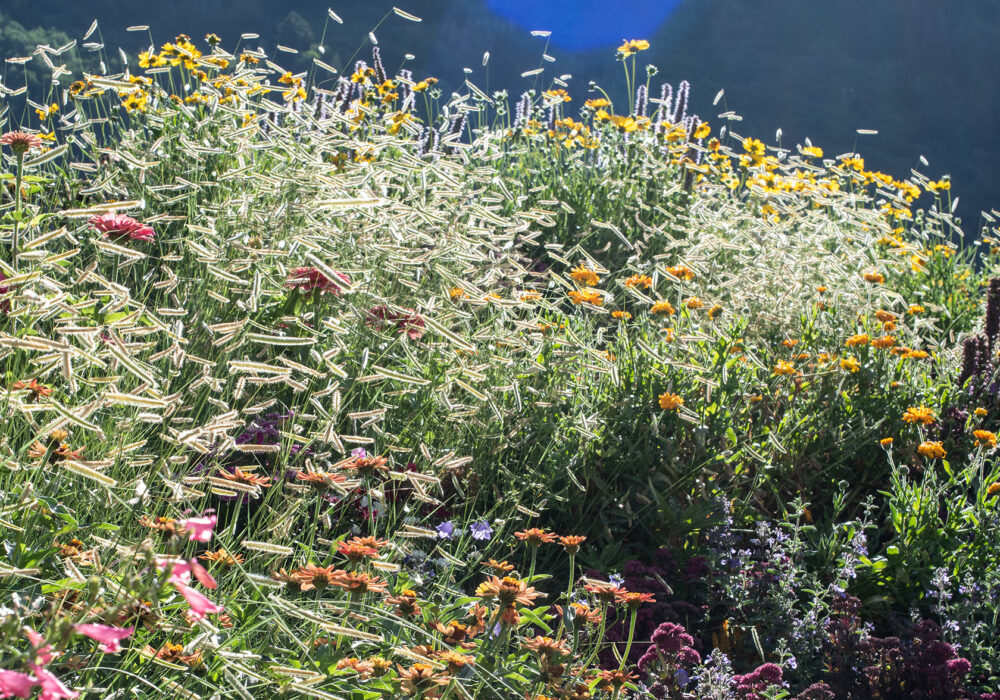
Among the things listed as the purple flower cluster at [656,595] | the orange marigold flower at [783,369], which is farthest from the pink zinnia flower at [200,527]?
the orange marigold flower at [783,369]

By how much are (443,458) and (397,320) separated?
2.02 ft

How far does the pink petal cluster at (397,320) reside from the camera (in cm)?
258

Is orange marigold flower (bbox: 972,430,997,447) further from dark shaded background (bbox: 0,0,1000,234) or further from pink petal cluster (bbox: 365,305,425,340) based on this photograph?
dark shaded background (bbox: 0,0,1000,234)

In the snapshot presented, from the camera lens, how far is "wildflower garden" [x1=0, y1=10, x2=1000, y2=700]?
160 centimetres

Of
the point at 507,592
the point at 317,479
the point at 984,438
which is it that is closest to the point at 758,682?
the point at 507,592

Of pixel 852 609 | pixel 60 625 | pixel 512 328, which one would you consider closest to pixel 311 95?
pixel 512 328

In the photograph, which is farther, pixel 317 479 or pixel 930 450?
pixel 930 450

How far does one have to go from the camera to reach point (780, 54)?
63.1 ft

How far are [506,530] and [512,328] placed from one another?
925 millimetres

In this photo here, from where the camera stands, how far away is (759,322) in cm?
346

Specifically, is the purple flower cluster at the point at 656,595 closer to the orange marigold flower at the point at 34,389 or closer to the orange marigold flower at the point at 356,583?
the orange marigold flower at the point at 356,583

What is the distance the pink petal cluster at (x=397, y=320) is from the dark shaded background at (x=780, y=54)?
1310 cm

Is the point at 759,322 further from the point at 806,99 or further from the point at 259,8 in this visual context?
the point at 259,8

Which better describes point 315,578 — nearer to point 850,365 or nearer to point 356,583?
point 356,583
